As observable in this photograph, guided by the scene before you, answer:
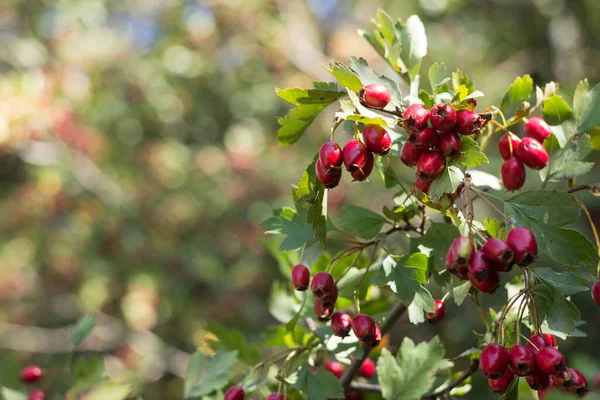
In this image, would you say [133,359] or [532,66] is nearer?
[133,359]

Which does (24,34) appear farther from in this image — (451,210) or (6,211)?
(451,210)

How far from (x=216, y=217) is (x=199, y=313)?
70 cm

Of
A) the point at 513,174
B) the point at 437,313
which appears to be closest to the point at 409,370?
the point at 437,313

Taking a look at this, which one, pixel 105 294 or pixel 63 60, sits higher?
pixel 63 60

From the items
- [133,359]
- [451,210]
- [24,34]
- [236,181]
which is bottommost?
[133,359]

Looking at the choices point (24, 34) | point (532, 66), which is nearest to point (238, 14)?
point (24, 34)

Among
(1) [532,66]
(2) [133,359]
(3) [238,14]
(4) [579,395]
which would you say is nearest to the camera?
(4) [579,395]

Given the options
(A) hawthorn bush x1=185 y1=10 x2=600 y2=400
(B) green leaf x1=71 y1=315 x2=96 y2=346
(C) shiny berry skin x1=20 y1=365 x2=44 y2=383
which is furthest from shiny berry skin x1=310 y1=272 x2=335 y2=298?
(C) shiny berry skin x1=20 y1=365 x2=44 y2=383

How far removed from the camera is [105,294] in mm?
3811

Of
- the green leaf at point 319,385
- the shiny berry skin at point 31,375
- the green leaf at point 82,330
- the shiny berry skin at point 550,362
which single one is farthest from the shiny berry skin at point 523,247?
the shiny berry skin at point 31,375

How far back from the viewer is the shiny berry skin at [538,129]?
81cm

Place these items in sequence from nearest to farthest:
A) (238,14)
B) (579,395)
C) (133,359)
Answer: (579,395)
(133,359)
(238,14)

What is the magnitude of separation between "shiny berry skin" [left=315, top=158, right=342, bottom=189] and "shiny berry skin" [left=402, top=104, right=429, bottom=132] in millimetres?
99

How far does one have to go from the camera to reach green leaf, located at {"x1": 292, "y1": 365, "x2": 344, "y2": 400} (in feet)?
2.50
